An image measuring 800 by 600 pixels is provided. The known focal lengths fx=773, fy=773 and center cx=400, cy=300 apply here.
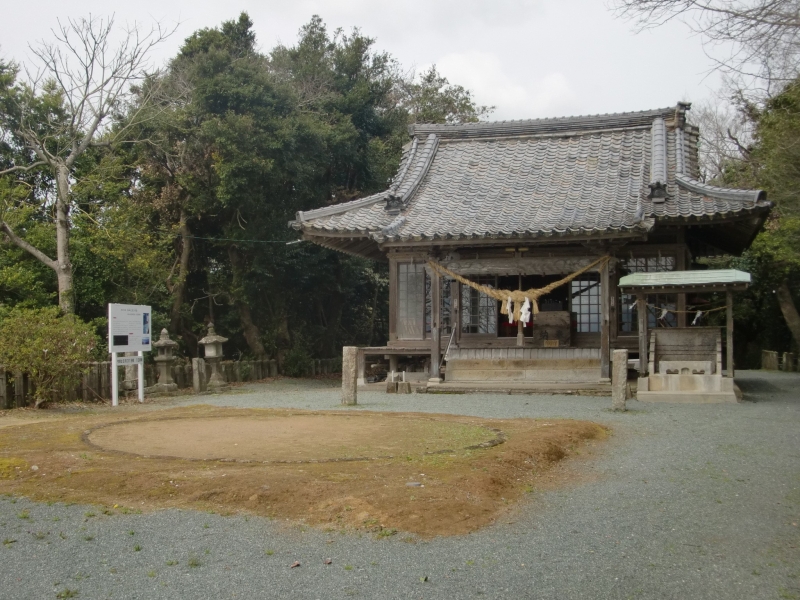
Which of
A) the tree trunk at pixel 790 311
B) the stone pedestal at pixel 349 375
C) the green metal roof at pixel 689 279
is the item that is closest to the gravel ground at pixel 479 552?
the stone pedestal at pixel 349 375

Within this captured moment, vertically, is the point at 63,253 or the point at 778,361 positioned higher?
the point at 63,253

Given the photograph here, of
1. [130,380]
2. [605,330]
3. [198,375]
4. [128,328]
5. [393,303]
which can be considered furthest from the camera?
[198,375]

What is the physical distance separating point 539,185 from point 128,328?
9.59 m

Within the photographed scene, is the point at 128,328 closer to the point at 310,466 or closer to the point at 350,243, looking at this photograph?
the point at 350,243

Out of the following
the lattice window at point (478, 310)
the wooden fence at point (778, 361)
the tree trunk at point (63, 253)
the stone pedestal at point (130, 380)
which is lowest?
the wooden fence at point (778, 361)

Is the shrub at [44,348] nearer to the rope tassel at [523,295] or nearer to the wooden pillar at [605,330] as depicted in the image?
the rope tassel at [523,295]

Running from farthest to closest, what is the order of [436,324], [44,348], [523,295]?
[436,324] < [523,295] < [44,348]

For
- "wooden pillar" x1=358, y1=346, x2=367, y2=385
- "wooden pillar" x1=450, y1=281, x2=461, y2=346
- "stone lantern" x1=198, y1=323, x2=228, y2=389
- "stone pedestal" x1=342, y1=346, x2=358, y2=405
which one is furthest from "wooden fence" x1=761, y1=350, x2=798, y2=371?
"stone lantern" x1=198, y1=323, x2=228, y2=389

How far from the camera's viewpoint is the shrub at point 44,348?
13242mm

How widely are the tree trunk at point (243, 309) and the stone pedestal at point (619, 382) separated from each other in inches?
541

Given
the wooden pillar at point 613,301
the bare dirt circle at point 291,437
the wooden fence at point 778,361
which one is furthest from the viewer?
the wooden fence at point 778,361

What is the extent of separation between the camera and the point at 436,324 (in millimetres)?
16344

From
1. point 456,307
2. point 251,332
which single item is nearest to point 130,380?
point 456,307

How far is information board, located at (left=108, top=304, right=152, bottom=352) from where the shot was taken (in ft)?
47.4
